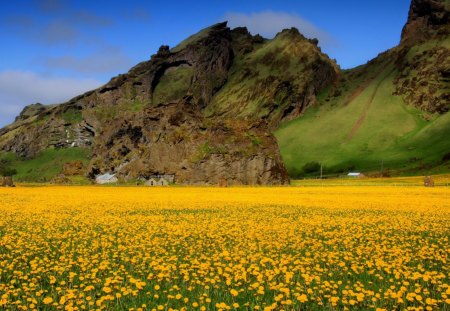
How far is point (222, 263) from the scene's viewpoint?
16484 millimetres

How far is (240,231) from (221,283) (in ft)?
31.8

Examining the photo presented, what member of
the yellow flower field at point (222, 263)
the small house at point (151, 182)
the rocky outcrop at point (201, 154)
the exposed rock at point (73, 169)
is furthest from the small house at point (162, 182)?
the yellow flower field at point (222, 263)

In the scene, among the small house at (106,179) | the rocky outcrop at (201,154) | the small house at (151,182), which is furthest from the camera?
the small house at (106,179)

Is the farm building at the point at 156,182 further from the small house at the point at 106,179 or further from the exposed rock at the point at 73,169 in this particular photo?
the exposed rock at the point at 73,169

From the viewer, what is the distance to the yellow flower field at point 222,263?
12.0m

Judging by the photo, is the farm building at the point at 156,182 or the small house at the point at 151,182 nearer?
the farm building at the point at 156,182

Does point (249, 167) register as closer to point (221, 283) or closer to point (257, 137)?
point (257, 137)

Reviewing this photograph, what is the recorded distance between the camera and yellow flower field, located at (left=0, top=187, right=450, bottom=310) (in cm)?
1198

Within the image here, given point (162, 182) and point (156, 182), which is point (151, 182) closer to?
point (156, 182)

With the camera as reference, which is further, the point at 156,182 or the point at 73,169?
the point at 73,169

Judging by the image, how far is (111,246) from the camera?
64.1 feet

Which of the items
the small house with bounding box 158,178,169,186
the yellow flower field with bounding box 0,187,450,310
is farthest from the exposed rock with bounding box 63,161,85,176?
the yellow flower field with bounding box 0,187,450,310

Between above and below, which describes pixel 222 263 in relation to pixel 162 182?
below

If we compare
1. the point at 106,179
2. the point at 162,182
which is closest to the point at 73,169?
the point at 106,179
